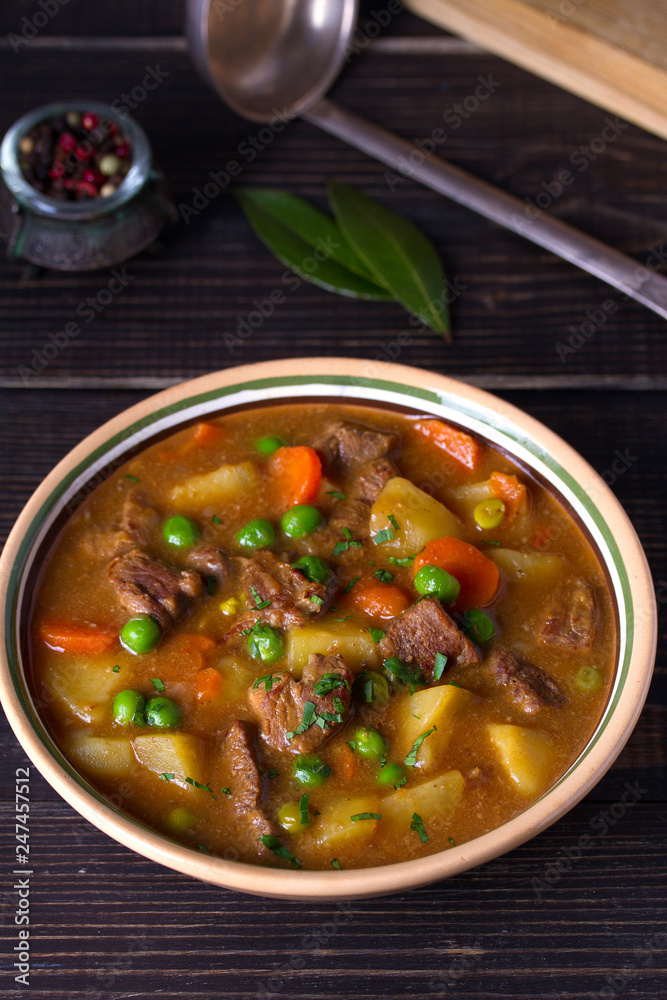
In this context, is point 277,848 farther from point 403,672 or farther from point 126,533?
point 126,533

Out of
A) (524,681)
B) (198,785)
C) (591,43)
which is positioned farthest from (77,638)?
(591,43)

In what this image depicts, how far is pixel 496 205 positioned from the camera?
4.80 m

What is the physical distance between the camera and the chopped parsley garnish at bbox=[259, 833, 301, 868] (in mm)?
2836

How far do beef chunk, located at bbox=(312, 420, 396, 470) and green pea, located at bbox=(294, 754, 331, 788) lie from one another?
3.81ft

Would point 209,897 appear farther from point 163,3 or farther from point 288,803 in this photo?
point 163,3

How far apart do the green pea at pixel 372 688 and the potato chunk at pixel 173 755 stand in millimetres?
547

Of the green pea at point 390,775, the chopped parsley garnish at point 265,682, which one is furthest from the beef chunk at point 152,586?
the green pea at point 390,775

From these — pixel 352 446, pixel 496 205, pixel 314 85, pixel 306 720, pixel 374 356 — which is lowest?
pixel 306 720

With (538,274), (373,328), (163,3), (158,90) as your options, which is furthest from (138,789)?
(163,3)

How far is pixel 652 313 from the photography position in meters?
4.66

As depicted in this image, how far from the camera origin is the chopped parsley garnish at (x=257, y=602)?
3270 mm

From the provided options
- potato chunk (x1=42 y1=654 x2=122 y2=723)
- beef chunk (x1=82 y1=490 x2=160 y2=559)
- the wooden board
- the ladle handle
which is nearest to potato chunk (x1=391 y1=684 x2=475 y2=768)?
potato chunk (x1=42 y1=654 x2=122 y2=723)

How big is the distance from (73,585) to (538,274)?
278 cm

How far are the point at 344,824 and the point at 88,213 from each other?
3.04m
